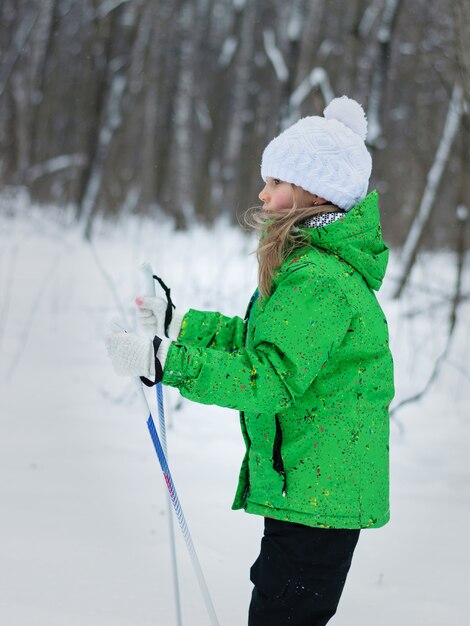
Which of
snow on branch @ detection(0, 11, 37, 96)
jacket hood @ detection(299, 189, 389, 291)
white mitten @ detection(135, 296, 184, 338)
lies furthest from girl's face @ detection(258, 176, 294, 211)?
snow on branch @ detection(0, 11, 37, 96)

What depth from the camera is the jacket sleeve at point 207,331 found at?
1787mm

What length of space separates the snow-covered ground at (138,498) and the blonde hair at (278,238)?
108cm

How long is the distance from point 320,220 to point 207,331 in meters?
0.42

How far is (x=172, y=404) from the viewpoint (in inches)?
154

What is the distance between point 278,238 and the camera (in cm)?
154

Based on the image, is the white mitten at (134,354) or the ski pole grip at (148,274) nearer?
the white mitten at (134,354)

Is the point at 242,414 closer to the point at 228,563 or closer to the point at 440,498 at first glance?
the point at 228,563

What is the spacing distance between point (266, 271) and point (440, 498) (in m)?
1.95

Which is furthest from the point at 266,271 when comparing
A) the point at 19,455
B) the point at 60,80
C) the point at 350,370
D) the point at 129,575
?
the point at 60,80

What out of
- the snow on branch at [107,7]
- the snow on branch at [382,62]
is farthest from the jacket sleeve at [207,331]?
the snow on branch at [107,7]

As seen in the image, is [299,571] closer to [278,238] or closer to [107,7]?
[278,238]

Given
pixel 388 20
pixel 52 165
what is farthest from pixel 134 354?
pixel 52 165

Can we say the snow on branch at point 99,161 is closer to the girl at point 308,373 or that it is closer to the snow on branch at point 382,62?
the snow on branch at point 382,62

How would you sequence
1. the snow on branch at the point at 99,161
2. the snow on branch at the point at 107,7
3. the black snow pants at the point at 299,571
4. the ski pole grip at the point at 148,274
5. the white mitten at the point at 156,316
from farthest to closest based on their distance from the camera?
the snow on branch at the point at 107,7
the snow on branch at the point at 99,161
the white mitten at the point at 156,316
the ski pole grip at the point at 148,274
the black snow pants at the point at 299,571
